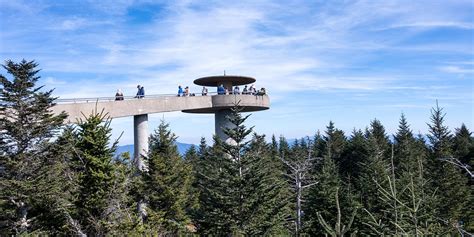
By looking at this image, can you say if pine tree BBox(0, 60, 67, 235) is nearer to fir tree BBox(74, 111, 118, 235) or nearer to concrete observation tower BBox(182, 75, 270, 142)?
fir tree BBox(74, 111, 118, 235)

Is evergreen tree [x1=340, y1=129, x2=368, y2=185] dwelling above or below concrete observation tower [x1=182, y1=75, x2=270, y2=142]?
below

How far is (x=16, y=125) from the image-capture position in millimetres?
15953

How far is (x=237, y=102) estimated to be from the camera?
3409 cm

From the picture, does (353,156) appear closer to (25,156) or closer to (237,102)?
(237,102)

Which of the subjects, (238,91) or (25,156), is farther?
(238,91)

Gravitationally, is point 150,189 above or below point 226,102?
below

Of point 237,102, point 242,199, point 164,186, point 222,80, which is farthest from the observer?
point 222,80

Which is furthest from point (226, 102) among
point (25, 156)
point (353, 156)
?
point (353, 156)

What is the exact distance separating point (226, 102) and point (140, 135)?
9.04 metres

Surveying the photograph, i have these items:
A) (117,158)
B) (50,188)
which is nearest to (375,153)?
(117,158)

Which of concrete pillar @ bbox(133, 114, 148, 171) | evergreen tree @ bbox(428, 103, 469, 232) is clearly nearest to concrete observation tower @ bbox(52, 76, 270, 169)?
concrete pillar @ bbox(133, 114, 148, 171)

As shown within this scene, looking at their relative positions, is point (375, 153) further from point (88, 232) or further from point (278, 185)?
point (88, 232)

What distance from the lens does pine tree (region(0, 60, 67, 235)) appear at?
15.6m

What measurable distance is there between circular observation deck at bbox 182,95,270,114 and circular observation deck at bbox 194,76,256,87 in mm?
2211
